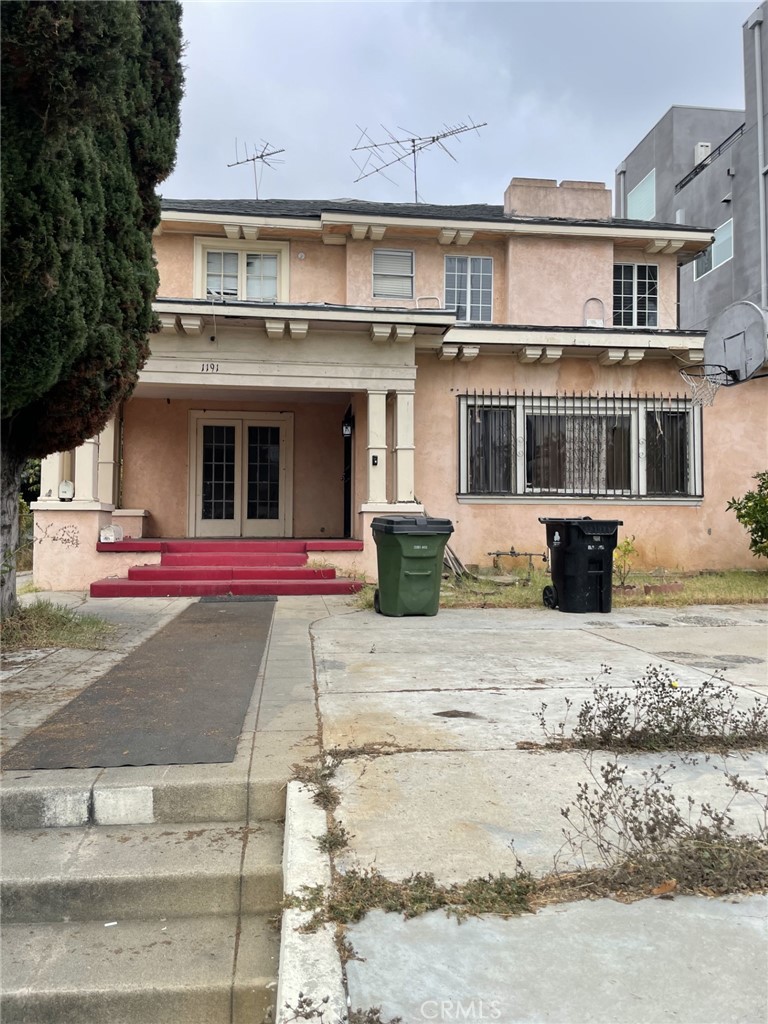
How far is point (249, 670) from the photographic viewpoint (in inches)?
217

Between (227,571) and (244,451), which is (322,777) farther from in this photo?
(244,451)

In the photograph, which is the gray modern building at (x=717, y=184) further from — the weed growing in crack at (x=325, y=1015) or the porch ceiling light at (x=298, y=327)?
the weed growing in crack at (x=325, y=1015)

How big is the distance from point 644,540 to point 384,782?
34.8 ft

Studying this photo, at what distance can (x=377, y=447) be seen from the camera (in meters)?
11.5

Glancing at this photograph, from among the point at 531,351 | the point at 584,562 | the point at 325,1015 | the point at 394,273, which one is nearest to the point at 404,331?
the point at 531,351

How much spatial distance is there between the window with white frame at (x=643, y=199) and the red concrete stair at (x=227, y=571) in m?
23.3

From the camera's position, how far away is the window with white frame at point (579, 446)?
498 inches

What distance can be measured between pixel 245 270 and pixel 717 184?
17.3m

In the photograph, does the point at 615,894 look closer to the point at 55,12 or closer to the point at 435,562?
the point at 55,12

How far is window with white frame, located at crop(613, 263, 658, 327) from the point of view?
1457cm

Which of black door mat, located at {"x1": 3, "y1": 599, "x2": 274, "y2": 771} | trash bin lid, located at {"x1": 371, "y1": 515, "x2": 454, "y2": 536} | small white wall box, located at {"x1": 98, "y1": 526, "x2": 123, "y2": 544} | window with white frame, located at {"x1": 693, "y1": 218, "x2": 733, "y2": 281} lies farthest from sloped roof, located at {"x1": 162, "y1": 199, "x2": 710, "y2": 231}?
window with white frame, located at {"x1": 693, "y1": 218, "x2": 733, "y2": 281}

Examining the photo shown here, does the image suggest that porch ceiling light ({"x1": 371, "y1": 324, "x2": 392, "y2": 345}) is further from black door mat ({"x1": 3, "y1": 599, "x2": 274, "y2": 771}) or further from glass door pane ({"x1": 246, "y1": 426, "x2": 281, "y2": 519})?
black door mat ({"x1": 3, "y1": 599, "x2": 274, "y2": 771})

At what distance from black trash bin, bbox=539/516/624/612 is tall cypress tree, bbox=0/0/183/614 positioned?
5314mm

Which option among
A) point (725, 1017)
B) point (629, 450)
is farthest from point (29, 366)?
point (629, 450)
